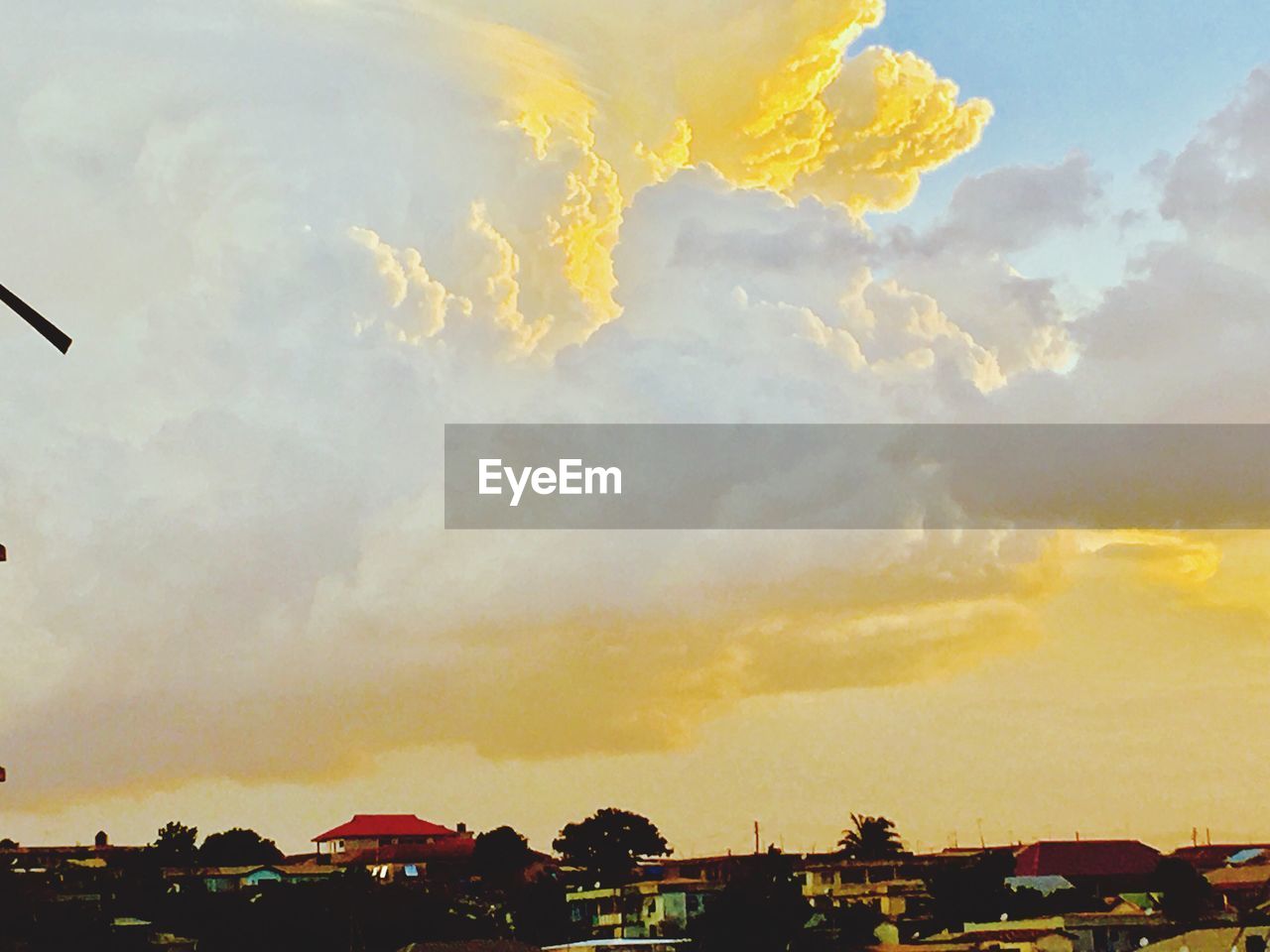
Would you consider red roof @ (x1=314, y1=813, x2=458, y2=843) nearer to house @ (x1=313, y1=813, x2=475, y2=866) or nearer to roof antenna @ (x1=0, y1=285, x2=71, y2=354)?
house @ (x1=313, y1=813, x2=475, y2=866)

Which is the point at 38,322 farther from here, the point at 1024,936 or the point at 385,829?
the point at 385,829

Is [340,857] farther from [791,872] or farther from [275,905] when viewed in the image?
[275,905]

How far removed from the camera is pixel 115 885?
10881 cm

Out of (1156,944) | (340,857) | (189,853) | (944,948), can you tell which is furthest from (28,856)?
(1156,944)

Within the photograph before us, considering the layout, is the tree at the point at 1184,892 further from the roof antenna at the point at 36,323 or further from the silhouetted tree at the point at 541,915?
the roof antenna at the point at 36,323

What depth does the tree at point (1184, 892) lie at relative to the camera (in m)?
110

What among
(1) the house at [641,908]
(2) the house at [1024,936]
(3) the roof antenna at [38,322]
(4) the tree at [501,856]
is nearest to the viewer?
(3) the roof antenna at [38,322]

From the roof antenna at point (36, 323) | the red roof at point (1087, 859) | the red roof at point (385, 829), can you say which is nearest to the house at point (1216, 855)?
the red roof at point (1087, 859)

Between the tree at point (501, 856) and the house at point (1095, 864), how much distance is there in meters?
36.1

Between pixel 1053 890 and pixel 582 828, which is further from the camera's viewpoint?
pixel 582 828

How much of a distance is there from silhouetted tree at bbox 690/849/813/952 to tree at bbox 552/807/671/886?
35.6m

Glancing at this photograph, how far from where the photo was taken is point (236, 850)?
453 feet

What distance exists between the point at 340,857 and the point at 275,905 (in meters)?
58.0

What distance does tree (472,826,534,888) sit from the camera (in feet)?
431
